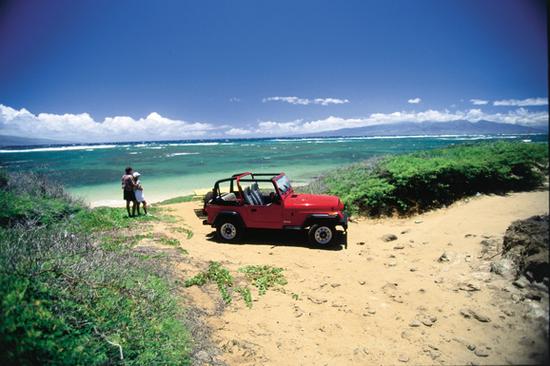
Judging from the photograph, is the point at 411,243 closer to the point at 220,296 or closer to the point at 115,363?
the point at 220,296

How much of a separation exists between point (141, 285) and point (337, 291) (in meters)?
3.29

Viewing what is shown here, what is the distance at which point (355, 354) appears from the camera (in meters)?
3.71

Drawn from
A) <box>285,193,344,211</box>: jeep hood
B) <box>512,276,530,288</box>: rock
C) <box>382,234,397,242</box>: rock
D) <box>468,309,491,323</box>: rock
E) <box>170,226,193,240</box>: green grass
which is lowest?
<box>382,234,397,242</box>: rock

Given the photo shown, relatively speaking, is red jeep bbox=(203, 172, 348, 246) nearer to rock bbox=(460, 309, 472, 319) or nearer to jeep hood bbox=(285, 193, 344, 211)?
jeep hood bbox=(285, 193, 344, 211)

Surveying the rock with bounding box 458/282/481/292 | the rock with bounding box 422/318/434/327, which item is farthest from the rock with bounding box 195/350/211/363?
the rock with bounding box 458/282/481/292

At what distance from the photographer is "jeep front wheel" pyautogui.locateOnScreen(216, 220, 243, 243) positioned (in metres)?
8.18

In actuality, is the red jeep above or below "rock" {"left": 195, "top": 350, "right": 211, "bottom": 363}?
above

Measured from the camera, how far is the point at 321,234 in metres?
7.66

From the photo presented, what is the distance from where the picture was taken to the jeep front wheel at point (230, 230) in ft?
26.8

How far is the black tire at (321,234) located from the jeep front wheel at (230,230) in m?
1.99

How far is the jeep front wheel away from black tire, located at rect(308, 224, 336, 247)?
6.52ft

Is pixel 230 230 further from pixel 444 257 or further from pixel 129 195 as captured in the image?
pixel 444 257

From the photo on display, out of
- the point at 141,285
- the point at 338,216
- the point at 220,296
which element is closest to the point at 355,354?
the point at 220,296

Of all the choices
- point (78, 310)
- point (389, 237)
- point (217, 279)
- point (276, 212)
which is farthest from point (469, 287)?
point (78, 310)
